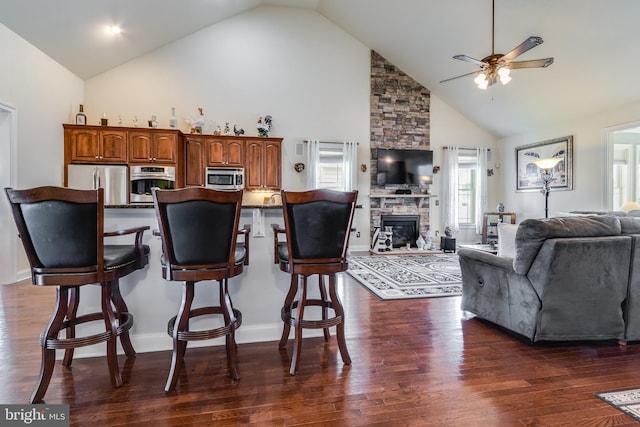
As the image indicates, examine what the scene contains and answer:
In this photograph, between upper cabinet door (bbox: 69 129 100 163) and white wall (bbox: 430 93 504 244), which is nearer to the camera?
upper cabinet door (bbox: 69 129 100 163)

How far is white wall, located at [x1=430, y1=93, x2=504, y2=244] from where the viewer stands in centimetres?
750

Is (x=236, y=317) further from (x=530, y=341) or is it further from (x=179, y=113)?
(x=179, y=113)

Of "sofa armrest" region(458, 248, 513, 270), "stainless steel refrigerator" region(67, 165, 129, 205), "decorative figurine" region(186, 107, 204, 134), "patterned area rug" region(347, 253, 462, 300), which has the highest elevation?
"decorative figurine" region(186, 107, 204, 134)

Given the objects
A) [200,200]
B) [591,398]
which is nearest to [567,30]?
[591,398]

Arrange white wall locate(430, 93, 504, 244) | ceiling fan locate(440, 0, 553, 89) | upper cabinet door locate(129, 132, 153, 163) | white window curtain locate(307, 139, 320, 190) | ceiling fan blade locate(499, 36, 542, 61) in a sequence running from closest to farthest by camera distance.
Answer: ceiling fan blade locate(499, 36, 542, 61)
ceiling fan locate(440, 0, 553, 89)
upper cabinet door locate(129, 132, 153, 163)
white window curtain locate(307, 139, 320, 190)
white wall locate(430, 93, 504, 244)

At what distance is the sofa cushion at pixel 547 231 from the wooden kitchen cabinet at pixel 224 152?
5.00 m

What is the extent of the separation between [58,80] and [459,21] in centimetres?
663

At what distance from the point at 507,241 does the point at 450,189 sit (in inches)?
202

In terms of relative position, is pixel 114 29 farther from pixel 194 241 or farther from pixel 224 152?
pixel 194 241

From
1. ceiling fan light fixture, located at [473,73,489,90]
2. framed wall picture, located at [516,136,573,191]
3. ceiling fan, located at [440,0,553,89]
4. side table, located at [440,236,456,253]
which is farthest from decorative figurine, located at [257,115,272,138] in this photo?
framed wall picture, located at [516,136,573,191]

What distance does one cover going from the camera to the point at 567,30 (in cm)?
438

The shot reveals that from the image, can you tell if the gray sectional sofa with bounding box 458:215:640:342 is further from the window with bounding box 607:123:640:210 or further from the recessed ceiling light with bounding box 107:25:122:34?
the recessed ceiling light with bounding box 107:25:122:34

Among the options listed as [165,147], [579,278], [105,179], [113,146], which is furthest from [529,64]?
[105,179]

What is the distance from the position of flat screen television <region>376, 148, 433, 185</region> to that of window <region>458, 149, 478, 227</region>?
1.00 metres
